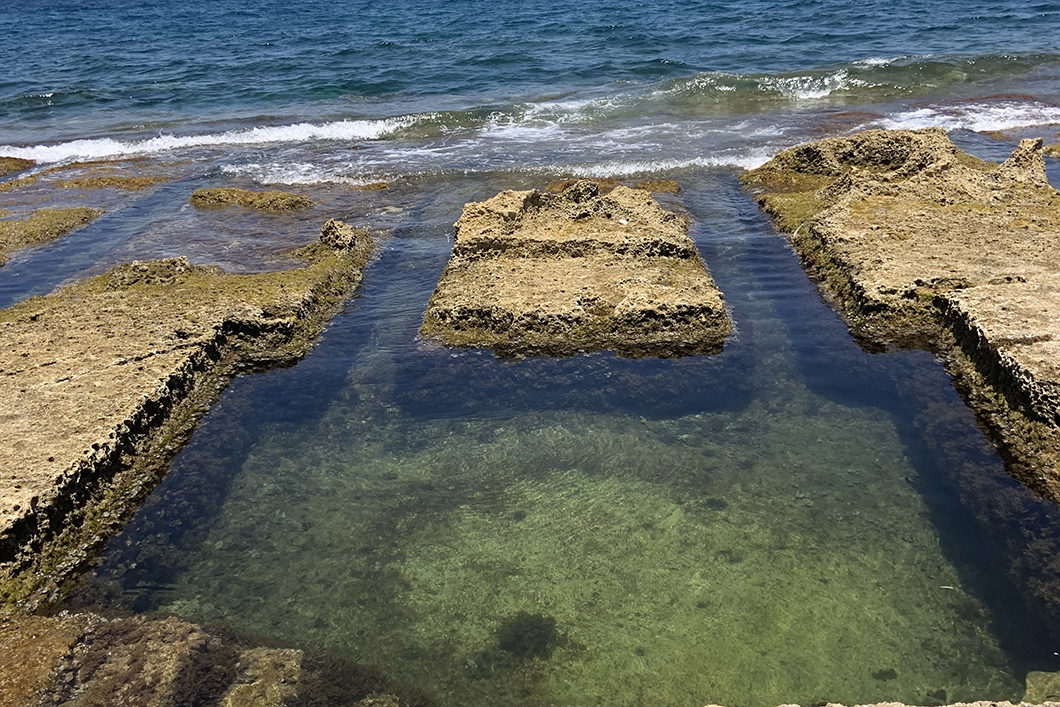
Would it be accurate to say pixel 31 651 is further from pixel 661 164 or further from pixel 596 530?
pixel 661 164

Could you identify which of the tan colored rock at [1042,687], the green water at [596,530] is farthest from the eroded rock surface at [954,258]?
the tan colored rock at [1042,687]

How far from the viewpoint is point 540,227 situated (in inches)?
402

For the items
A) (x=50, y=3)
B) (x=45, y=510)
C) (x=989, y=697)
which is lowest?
(x=989, y=697)

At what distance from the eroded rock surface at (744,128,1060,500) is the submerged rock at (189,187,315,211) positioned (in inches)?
306

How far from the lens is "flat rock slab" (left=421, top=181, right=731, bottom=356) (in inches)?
A: 315

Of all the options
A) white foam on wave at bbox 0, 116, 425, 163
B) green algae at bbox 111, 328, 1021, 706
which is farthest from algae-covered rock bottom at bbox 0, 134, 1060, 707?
white foam on wave at bbox 0, 116, 425, 163

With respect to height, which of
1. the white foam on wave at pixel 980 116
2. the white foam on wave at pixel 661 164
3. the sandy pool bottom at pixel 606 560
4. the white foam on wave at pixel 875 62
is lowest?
the sandy pool bottom at pixel 606 560

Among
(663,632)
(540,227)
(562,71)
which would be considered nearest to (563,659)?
(663,632)

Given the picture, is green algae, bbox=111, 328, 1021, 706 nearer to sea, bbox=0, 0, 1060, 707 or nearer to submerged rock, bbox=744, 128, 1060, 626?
sea, bbox=0, 0, 1060, 707

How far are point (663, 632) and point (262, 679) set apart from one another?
2520 mm

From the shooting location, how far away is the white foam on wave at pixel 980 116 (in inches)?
680

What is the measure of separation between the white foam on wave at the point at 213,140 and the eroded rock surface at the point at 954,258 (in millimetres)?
10879

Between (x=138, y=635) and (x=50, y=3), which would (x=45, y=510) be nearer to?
(x=138, y=635)

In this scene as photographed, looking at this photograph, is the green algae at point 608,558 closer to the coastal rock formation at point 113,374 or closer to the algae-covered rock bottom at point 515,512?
the algae-covered rock bottom at point 515,512
